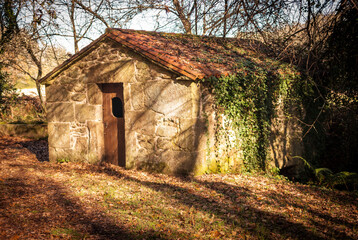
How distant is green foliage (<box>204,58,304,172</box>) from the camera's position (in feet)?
21.8

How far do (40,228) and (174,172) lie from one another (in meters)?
3.24

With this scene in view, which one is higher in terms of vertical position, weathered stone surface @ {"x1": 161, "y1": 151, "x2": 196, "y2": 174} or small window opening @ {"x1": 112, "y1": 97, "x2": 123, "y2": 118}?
small window opening @ {"x1": 112, "y1": 97, "x2": 123, "y2": 118}

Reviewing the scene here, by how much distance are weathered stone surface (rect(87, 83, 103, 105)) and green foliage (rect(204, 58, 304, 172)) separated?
2.83 meters

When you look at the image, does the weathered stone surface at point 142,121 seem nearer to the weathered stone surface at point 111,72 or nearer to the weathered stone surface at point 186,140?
the weathered stone surface at point 186,140

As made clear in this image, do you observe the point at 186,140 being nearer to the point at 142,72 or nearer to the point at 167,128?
the point at 167,128

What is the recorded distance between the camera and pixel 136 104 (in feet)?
21.9

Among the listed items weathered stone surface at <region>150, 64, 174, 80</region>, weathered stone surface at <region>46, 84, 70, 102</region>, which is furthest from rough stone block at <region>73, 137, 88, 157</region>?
weathered stone surface at <region>150, 64, 174, 80</region>

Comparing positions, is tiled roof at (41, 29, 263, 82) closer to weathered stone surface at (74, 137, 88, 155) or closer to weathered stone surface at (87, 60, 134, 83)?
weathered stone surface at (87, 60, 134, 83)

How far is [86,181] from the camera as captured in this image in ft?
18.9

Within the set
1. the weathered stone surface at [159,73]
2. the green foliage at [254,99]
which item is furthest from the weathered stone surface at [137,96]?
the green foliage at [254,99]

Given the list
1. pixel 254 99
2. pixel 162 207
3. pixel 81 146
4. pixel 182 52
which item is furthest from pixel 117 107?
pixel 162 207

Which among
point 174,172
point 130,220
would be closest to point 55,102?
point 174,172

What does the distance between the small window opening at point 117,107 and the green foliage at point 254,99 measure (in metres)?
2.53

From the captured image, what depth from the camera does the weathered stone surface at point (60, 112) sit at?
297 inches
